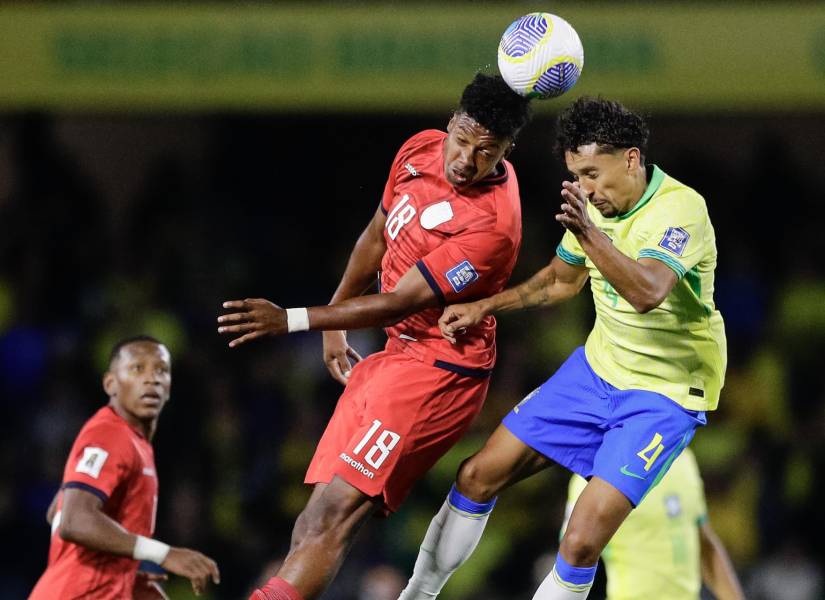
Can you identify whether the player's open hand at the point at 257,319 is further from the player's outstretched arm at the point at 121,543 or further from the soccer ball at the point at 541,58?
the soccer ball at the point at 541,58

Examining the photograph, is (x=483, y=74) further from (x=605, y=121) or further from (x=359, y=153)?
(x=359, y=153)

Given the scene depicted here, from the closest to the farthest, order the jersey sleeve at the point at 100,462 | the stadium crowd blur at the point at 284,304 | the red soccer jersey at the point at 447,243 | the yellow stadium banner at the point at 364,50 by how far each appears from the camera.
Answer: the red soccer jersey at the point at 447,243, the jersey sleeve at the point at 100,462, the yellow stadium banner at the point at 364,50, the stadium crowd blur at the point at 284,304

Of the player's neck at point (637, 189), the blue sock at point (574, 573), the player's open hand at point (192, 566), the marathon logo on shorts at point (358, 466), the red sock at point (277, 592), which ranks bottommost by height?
the blue sock at point (574, 573)

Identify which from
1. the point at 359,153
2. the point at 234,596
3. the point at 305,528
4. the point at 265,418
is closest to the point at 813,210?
the point at 359,153

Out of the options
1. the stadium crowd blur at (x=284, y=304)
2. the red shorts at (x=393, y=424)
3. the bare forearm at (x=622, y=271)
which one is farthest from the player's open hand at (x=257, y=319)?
the stadium crowd blur at (x=284, y=304)

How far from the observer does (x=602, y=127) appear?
4781 millimetres

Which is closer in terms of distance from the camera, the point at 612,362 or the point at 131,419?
the point at 612,362

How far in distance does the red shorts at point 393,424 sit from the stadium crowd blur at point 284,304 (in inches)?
126

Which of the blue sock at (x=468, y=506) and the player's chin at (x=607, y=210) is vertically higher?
the player's chin at (x=607, y=210)

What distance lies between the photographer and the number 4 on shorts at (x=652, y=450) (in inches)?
187

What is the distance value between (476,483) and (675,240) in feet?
3.95

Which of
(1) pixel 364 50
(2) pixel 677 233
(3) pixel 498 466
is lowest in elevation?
(3) pixel 498 466

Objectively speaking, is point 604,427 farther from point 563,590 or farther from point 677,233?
point 677,233

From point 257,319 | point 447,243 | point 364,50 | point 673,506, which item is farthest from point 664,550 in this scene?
point 364,50
